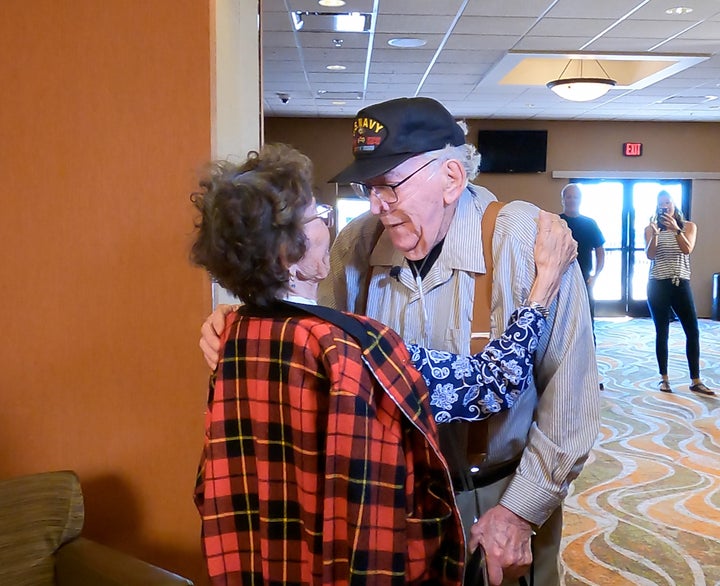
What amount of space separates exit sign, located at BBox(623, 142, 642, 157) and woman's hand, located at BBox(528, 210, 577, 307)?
11.5 metres

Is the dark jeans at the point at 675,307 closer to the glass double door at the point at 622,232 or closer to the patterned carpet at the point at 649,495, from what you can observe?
the patterned carpet at the point at 649,495

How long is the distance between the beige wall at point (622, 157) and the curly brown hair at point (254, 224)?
10799 millimetres

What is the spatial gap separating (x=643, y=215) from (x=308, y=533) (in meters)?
12.2

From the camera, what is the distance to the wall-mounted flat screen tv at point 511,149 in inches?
466

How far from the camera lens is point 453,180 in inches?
63.2

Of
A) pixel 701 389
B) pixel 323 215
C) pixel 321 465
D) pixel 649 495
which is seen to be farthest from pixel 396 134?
pixel 701 389

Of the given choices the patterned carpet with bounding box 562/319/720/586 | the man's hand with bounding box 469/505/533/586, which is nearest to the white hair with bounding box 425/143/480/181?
the man's hand with bounding box 469/505/533/586

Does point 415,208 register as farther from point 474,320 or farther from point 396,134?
point 474,320

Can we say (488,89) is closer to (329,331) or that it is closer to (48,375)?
(48,375)

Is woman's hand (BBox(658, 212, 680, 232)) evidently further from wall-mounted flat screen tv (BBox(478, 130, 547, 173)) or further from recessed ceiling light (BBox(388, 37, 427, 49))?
wall-mounted flat screen tv (BBox(478, 130, 547, 173))

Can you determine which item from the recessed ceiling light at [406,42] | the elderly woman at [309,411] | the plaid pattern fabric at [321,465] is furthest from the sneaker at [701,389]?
the plaid pattern fabric at [321,465]

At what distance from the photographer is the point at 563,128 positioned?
39.4 ft

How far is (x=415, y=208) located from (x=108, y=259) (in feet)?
3.76

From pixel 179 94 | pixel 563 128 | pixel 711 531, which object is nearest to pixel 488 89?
pixel 563 128
